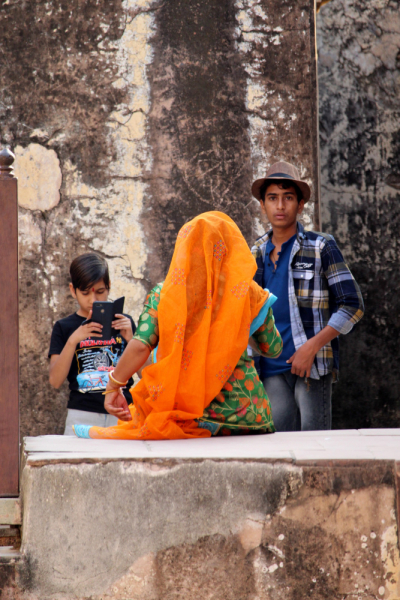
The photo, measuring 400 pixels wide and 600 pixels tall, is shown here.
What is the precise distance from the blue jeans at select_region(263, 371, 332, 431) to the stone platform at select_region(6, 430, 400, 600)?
1072 mm

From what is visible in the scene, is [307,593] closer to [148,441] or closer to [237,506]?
[237,506]

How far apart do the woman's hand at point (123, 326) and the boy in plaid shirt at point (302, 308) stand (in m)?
0.63

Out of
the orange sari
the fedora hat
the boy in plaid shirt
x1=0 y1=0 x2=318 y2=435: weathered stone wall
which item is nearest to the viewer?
the orange sari

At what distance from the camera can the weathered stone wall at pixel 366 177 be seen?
4480 mm

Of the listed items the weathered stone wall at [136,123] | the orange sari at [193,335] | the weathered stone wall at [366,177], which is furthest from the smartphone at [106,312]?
the weathered stone wall at [366,177]

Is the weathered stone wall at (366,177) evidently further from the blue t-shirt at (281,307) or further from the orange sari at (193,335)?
the orange sari at (193,335)

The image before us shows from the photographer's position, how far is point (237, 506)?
1.71 m

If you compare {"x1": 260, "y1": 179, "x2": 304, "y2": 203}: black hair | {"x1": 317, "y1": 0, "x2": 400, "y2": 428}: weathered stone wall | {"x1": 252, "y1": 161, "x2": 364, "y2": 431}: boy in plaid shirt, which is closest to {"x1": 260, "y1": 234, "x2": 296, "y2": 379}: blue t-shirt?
{"x1": 252, "y1": 161, "x2": 364, "y2": 431}: boy in plaid shirt

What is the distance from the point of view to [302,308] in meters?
2.89

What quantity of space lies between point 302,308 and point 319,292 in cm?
11

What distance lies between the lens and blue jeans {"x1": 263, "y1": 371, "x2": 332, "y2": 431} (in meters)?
2.79

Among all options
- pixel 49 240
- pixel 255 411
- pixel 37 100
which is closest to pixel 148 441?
pixel 255 411

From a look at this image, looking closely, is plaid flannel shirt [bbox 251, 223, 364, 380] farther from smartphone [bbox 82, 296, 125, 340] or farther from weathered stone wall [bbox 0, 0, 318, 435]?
smartphone [bbox 82, 296, 125, 340]

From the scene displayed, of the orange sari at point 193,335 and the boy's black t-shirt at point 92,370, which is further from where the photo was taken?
the boy's black t-shirt at point 92,370
